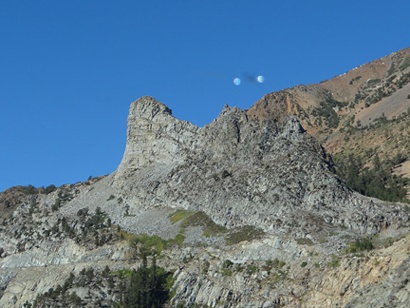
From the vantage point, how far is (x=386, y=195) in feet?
486

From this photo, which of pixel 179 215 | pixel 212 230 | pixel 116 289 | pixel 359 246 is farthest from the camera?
pixel 179 215

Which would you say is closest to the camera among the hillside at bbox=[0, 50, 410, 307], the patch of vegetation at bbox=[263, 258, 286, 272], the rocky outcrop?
the hillside at bbox=[0, 50, 410, 307]

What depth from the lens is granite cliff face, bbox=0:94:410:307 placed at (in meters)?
104

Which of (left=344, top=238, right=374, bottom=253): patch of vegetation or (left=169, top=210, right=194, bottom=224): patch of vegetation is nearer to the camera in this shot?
(left=344, top=238, right=374, bottom=253): patch of vegetation

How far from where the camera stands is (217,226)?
129m

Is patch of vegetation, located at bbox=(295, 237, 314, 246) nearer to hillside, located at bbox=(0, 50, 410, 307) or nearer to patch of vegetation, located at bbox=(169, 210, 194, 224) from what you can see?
hillside, located at bbox=(0, 50, 410, 307)

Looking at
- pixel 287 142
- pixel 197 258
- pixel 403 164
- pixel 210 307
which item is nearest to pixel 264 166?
pixel 287 142

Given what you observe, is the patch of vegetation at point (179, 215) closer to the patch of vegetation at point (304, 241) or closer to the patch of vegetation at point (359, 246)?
the patch of vegetation at point (304, 241)

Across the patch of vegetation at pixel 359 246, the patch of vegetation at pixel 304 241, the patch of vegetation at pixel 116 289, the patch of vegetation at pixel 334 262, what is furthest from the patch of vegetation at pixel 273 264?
the patch of vegetation at pixel 116 289

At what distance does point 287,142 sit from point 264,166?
769 centimetres

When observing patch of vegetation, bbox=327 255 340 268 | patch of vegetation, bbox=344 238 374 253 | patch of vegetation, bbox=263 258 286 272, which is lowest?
patch of vegetation, bbox=327 255 340 268

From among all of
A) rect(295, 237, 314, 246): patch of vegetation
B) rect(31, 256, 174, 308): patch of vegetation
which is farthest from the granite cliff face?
rect(31, 256, 174, 308): patch of vegetation

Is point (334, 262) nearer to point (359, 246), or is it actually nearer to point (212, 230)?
point (359, 246)

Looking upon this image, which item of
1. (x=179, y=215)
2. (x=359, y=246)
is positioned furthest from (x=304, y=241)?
(x=179, y=215)
